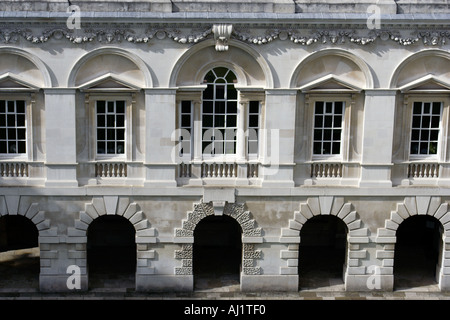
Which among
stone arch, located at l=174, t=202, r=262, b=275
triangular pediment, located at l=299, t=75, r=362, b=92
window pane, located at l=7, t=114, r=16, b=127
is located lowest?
stone arch, located at l=174, t=202, r=262, b=275

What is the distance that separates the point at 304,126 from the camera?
25.3 meters

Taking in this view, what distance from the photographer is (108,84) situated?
80.7ft

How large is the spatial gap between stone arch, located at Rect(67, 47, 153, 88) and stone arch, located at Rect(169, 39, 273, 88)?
1233mm

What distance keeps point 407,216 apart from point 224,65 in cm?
1001

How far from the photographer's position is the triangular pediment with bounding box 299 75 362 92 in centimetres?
2464

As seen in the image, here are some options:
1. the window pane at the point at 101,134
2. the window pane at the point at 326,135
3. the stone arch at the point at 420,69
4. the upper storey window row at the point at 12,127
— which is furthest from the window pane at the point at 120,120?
the stone arch at the point at 420,69

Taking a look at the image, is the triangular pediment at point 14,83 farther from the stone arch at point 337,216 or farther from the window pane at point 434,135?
the window pane at point 434,135

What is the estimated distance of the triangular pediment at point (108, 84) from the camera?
24.3m

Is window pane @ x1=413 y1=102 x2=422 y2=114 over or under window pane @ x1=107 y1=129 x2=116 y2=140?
over

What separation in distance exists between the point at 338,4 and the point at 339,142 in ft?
18.5

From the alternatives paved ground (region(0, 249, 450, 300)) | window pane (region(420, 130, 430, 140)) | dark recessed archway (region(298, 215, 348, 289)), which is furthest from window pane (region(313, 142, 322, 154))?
paved ground (region(0, 249, 450, 300))

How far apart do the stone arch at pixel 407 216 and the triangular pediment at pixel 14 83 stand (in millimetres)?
15582

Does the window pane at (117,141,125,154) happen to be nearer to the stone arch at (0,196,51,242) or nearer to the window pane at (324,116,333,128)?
the stone arch at (0,196,51,242)

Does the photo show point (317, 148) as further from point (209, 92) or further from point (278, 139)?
point (209, 92)
